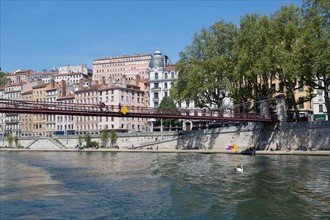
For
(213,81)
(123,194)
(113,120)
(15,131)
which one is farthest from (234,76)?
(15,131)

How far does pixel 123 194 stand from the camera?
20.9 meters

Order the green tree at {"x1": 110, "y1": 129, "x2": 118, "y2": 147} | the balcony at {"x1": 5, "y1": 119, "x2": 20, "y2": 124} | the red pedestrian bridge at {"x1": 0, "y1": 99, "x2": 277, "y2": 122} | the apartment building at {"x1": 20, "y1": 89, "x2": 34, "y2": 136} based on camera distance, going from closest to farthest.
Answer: the red pedestrian bridge at {"x1": 0, "y1": 99, "x2": 277, "y2": 122}
the green tree at {"x1": 110, "y1": 129, "x2": 118, "y2": 147}
the apartment building at {"x1": 20, "y1": 89, "x2": 34, "y2": 136}
the balcony at {"x1": 5, "y1": 119, "x2": 20, "y2": 124}

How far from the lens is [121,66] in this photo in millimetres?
156750

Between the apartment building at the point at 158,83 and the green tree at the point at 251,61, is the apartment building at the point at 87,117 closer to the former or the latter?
the apartment building at the point at 158,83

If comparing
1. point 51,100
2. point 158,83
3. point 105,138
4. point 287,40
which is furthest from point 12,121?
point 287,40

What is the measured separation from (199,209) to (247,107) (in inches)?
1605

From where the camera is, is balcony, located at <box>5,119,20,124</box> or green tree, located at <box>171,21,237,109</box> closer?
green tree, located at <box>171,21,237,109</box>

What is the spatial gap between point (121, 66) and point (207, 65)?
105 meters

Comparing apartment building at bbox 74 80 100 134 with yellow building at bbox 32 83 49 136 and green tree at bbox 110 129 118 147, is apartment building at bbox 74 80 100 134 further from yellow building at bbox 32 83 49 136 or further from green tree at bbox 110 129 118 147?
green tree at bbox 110 129 118 147

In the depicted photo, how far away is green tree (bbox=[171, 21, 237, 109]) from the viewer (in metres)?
53.7

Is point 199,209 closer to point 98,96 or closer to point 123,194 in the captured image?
point 123,194

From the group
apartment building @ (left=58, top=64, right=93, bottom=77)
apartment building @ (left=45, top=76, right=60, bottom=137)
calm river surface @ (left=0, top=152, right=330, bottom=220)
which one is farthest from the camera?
apartment building @ (left=58, top=64, right=93, bottom=77)

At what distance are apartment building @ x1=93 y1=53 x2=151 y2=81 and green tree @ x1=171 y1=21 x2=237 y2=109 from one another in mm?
91893

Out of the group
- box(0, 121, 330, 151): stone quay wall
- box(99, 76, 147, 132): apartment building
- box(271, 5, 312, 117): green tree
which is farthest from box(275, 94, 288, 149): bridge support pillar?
box(99, 76, 147, 132): apartment building
